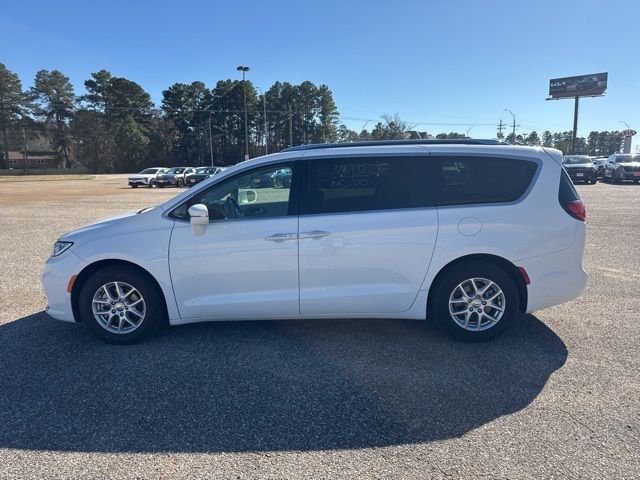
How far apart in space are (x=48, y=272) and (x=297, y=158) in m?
2.62

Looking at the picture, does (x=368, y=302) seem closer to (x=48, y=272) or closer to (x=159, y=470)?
(x=159, y=470)

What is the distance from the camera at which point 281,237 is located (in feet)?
12.6

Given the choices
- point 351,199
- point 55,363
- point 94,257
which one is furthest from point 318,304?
point 55,363

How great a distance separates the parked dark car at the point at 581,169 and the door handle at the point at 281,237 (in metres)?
28.0

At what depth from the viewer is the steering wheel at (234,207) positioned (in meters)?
3.99

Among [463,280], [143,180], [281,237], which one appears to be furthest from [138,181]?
[463,280]

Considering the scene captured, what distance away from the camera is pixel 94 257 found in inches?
155

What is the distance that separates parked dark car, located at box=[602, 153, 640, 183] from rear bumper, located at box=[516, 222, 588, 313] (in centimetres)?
2960

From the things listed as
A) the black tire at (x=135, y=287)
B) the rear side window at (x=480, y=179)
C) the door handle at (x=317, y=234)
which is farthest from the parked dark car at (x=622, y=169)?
the black tire at (x=135, y=287)

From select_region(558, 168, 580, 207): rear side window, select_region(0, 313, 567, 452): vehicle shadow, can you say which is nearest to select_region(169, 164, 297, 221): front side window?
select_region(0, 313, 567, 452): vehicle shadow

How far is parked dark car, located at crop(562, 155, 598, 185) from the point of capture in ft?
88.3

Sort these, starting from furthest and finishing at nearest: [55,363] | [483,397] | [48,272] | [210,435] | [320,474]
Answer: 1. [48,272]
2. [55,363]
3. [483,397]
4. [210,435]
5. [320,474]

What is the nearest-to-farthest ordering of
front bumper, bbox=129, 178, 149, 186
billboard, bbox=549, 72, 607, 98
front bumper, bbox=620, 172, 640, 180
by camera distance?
1. front bumper, bbox=620, 172, 640, 180
2. front bumper, bbox=129, 178, 149, 186
3. billboard, bbox=549, 72, 607, 98

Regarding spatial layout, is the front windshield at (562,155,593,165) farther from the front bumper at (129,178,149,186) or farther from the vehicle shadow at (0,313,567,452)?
the front bumper at (129,178,149,186)
